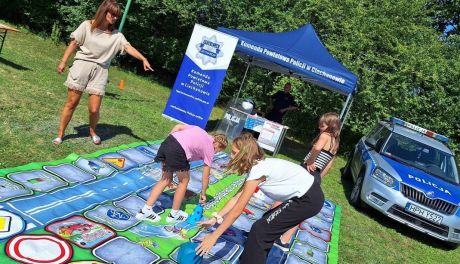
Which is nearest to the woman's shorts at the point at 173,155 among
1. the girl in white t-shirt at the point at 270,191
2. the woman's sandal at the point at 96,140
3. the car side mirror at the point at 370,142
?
the girl in white t-shirt at the point at 270,191

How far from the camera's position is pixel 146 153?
22.5 feet

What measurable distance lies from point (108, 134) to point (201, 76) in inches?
113

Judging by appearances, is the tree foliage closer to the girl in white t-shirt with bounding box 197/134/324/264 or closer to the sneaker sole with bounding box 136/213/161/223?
the sneaker sole with bounding box 136/213/161/223

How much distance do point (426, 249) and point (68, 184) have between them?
236 inches

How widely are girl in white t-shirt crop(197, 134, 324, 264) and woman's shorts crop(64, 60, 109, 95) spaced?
3151 millimetres

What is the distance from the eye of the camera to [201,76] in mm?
9469

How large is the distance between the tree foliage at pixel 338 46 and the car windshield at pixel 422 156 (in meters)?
5.49

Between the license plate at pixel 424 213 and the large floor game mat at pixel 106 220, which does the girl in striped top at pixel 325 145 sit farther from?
the license plate at pixel 424 213

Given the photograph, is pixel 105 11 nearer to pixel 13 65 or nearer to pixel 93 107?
pixel 93 107

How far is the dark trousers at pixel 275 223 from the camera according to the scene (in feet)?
11.9

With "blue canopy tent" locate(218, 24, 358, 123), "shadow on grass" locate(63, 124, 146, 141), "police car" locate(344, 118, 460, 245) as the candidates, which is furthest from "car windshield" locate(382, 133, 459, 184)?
"shadow on grass" locate(63, 124, 146, 141)

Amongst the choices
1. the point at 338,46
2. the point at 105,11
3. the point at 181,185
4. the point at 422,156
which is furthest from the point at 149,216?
the point at 338,46

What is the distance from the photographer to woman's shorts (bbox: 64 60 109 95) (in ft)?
19.5

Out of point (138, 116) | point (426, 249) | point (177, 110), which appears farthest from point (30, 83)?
point (426, 249)
